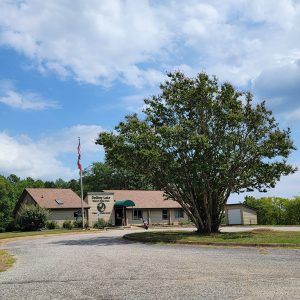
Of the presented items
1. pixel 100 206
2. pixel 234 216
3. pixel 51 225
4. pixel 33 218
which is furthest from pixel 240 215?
pixel 33 218

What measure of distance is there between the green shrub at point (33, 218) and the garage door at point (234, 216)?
21517 millimetres

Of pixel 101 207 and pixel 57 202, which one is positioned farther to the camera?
pixel 101 207

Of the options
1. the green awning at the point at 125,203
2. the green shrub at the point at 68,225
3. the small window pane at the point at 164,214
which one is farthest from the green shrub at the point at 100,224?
the small window pane at the point at 164,214

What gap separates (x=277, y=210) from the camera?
2071 inches

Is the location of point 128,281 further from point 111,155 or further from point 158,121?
point 158,121

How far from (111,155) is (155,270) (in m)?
14.5

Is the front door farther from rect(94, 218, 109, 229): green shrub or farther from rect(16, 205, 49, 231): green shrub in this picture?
rect(16, 205, 49, 231): green shrub

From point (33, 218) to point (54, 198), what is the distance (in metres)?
7.19

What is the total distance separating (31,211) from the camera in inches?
1747

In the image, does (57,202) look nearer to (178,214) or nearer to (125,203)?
(125,203)

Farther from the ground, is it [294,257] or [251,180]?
[251,180]

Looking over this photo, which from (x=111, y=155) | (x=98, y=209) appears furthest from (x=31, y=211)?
(x=111, y=155)

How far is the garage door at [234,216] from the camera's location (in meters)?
52.2

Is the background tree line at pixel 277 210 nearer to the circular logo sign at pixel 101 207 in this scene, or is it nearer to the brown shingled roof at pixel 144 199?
the brown shingled roof at pixel 144 199
